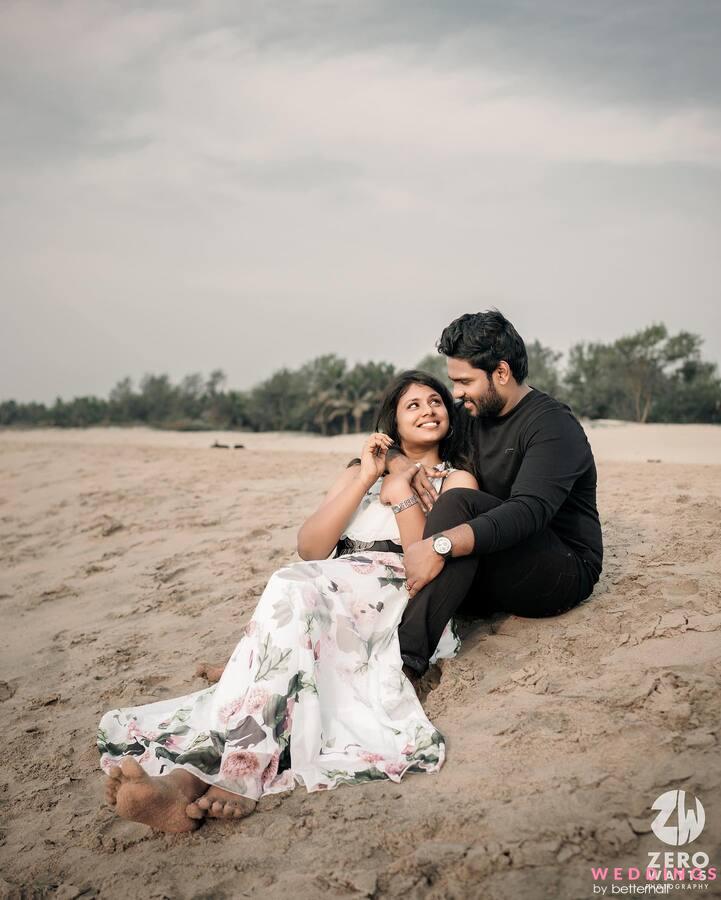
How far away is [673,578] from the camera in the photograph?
12.2 ft

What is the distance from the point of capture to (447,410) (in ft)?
12.1

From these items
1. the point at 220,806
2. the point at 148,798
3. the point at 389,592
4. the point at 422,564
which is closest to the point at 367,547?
the point at 389,592

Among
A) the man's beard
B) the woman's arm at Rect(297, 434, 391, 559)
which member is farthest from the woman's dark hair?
the woman's arm at Rect(297, 434, 391, 559)

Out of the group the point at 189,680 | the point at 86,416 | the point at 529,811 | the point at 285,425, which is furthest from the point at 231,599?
the point at 86,416

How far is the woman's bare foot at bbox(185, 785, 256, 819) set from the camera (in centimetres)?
246

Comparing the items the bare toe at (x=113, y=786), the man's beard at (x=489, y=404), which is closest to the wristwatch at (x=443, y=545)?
the man's beard at (x=489, y=404)

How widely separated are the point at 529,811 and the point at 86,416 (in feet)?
61.4

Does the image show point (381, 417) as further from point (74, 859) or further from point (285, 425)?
point (285, 425)

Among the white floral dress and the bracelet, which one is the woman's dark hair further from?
the white floral dress

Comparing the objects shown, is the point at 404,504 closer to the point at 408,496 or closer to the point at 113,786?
the point at 408,496

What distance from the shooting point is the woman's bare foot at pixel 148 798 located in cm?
235

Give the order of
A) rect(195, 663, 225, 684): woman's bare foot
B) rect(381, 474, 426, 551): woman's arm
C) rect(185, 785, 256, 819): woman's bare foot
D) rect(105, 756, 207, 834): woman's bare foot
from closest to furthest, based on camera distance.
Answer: rect(105, 756, 207, 834): woman's bare foot, rect(185, 785, 256, 819): woman's bare foot, rect(381, 474, 426, 551): woman's arm, rect(195, 663, 225, 684): woman's bare foot

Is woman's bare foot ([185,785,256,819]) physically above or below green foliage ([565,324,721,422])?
below

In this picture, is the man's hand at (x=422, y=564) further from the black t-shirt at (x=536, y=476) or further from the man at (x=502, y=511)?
the black t-shirt at (x=536, y=476)
